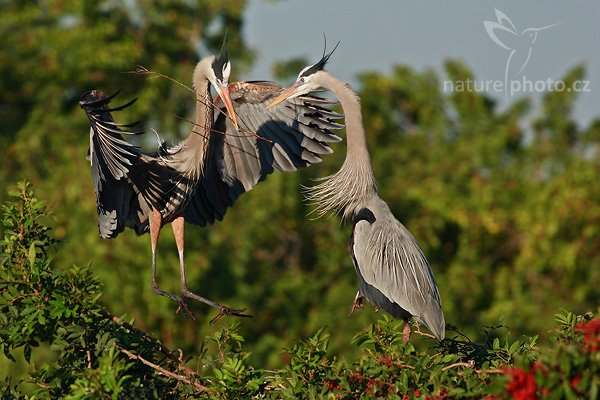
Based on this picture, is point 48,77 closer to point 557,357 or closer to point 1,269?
point 1,269

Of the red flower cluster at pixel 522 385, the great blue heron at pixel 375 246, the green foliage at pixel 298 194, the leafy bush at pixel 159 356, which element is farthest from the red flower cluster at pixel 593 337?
the green foliage at pixel 298 194

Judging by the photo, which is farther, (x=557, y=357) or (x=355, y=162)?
(x=355, y=162)

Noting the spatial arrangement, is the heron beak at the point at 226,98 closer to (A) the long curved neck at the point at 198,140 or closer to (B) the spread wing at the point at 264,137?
(A) the long curved neck at the point at 198,140

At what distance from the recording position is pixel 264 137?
6797 mm

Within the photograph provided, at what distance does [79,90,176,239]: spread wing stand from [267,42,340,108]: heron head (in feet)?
2.86

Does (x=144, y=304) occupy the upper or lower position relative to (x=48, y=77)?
lower

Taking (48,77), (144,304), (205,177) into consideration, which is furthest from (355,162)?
(48,77)

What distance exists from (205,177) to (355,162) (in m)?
1.03

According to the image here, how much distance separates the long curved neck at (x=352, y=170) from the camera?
634 cm

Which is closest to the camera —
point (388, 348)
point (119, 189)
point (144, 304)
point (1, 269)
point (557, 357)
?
point (557, 357)

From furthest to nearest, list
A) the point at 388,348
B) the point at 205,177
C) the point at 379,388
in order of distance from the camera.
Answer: the point at 205,177 < the point at 388,348 < the point at 379,388

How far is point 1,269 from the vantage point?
15.5 ft

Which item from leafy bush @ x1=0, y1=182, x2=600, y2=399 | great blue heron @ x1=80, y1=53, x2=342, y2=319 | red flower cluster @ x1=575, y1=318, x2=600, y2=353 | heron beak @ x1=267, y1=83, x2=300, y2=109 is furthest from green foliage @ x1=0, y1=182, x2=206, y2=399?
heron beak @ x1=267, y1=83, x2=300, y2=109

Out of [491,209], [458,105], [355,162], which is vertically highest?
[355,162]
